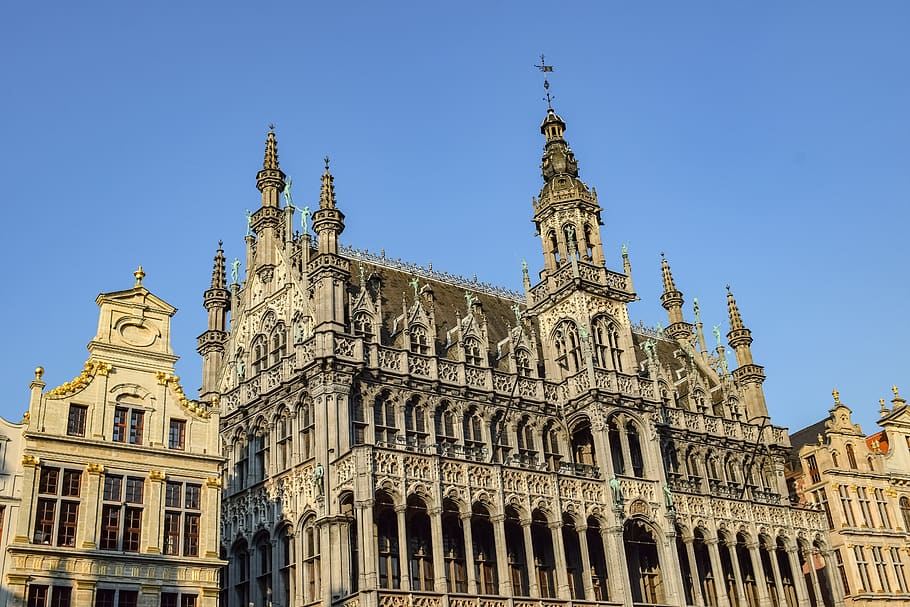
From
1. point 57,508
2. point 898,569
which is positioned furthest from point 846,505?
point 57,508

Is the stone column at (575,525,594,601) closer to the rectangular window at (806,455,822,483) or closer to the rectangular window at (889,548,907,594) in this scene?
the rectangular window at (806,455,822,483)

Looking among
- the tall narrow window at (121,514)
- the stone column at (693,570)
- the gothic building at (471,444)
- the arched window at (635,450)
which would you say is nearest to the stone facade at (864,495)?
the gothic building at (471,444)

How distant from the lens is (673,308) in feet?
235

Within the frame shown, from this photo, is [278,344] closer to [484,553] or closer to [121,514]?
[484,553]

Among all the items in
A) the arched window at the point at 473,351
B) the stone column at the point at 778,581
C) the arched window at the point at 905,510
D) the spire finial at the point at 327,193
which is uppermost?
the spire finial at the point at 327,193

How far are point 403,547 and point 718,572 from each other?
18.9 metres

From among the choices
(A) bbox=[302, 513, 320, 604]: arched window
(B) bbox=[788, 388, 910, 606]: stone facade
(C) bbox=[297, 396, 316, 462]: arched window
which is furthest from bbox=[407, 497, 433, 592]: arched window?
(B) bbox=[788, 388, 910, 606]: stone facade

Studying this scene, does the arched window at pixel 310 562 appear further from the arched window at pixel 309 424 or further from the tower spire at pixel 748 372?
the tower spire at pixel 748 372

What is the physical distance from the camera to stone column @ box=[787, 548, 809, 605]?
55500 millimetres

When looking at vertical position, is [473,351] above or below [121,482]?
above

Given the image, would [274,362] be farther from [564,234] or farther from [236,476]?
[564,234]

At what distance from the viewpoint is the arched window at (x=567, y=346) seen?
52.8 meters

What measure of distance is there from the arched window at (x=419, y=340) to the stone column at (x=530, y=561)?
9.60m

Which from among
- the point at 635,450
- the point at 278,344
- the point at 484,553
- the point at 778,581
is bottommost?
the point at 778,581
